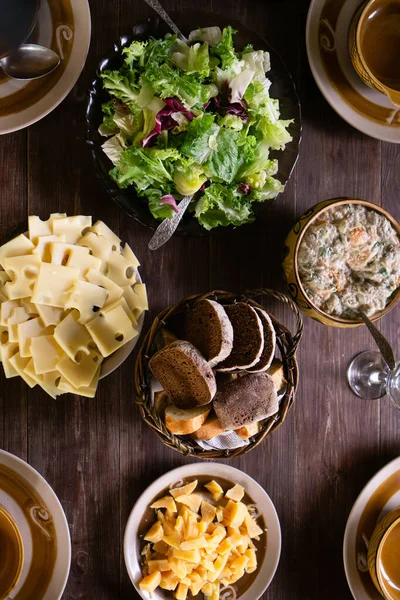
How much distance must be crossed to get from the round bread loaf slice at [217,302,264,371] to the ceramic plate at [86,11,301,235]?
0.25m

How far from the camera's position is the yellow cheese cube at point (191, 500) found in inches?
67.9

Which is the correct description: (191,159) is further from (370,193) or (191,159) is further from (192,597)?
(192,597)

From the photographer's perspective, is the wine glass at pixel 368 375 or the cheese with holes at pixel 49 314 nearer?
the cheese with holes at pixel 49 314

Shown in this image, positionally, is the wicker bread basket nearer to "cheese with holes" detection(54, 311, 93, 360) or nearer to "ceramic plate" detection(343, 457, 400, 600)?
"cheese with holes" detection(54, 311, 93, 360)

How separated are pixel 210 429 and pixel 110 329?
363mm

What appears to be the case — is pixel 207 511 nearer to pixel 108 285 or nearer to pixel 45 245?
pixel 108 285

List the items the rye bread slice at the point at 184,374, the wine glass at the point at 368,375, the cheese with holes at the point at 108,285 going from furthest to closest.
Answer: the wine glass at the point at 368,375
the cheese with holes at the point at 108,285
the rye bread slice at the point at 184,374

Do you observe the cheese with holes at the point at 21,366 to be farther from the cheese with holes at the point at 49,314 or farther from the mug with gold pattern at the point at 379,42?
the mug with gold pattern at the point at 379,42

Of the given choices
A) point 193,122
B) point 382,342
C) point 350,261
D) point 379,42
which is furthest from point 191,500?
point 379,42

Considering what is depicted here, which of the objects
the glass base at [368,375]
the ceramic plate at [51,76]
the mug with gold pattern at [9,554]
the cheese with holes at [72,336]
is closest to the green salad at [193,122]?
the ceramic plate at [51,76]

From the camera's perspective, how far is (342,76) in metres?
1.68

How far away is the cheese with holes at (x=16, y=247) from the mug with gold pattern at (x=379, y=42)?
3.12 ft

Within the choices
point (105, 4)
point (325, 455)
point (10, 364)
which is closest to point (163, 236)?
point (10, 364)

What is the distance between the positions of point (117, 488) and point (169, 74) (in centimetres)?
112
